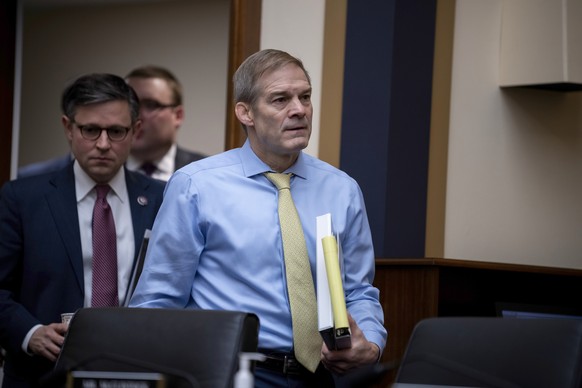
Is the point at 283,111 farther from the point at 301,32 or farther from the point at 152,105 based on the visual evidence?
the point at 152,105

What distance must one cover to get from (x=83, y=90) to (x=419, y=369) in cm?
187

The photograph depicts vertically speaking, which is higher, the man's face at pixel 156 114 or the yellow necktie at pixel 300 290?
the man's face at pixel 156 114

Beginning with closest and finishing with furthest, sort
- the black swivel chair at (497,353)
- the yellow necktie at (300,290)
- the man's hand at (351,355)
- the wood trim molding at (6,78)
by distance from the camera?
the black swivel chair at (497,353) → the man's hand at (351,355) → the yellow necktie at (300,290) → the wood trim molding at (6,78)

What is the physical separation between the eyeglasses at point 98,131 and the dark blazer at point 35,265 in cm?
26

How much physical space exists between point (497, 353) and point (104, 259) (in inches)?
64.2

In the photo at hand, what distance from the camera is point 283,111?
10.6ft

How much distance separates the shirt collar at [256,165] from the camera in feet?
10.8

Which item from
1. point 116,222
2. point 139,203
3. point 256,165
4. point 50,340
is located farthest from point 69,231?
point 256,165

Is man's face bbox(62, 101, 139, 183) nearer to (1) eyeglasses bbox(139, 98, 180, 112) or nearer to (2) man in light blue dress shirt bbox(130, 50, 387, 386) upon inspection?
(2) man in light blue dress shirt bbox(130, 50, 387, 386)

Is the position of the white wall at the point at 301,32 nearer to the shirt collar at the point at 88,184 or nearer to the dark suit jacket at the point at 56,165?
the shirt collar at the point at 88,184

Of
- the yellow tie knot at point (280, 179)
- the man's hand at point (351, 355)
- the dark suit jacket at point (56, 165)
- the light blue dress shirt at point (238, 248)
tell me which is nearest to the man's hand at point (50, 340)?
the light blue dress shirt at point (238, 248)

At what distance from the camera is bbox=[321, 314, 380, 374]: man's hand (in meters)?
2.99

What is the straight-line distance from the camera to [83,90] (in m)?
4.04

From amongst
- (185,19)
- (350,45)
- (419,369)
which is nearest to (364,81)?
(350,45)
